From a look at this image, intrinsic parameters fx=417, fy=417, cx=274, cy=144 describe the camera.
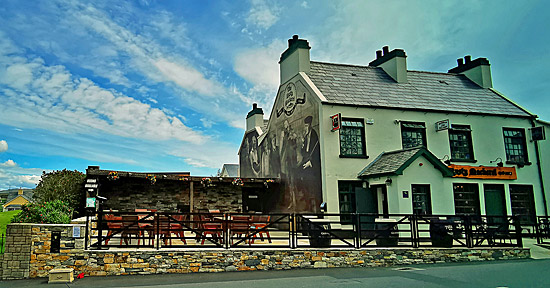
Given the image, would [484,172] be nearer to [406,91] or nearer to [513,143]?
[513,143]

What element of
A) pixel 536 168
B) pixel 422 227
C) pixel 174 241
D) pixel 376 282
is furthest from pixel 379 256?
pixel 536 168

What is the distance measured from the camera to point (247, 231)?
1066cm

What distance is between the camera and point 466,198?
16938mm

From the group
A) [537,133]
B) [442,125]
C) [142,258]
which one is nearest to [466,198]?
[442,125]

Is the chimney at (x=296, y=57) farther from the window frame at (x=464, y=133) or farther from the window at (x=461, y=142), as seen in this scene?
the window at (x=461, y=142)

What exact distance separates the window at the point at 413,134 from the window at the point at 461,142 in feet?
4.36

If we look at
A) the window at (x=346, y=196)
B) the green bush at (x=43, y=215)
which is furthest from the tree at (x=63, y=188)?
the window at (x=346, y=196)

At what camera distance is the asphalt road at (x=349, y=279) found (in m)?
8.13

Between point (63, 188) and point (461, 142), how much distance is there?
15990 millimetres

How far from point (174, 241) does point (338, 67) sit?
36.1ft

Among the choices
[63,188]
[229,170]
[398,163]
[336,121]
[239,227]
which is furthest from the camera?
[229,170]

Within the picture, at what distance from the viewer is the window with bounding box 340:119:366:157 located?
16359mm

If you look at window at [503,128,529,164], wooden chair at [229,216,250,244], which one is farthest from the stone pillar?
window at [503,128,529,164]

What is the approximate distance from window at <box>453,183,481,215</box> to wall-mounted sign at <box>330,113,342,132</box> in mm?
5548
